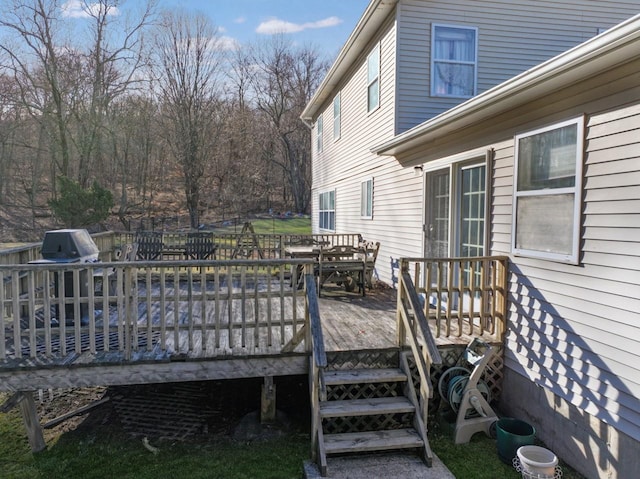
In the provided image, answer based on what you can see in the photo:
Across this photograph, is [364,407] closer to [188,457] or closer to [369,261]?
[188,457]

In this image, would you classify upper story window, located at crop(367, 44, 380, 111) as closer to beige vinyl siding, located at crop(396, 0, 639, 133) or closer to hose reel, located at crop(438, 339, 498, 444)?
beige vinyl siding, located at crop(396, 0, 639, 133)

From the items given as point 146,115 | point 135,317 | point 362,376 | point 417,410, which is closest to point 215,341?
point 135,317

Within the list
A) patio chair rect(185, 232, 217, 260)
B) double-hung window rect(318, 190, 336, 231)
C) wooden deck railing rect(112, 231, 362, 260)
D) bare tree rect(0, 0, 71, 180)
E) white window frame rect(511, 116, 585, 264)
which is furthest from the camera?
bare tree rect(0, 0, 71, 180)

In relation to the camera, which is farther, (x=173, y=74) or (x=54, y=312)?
Result: (x=173, y=74)

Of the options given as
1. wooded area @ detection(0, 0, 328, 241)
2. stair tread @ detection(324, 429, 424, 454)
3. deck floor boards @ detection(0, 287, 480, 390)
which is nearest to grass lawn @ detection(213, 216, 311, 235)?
wooded area @ detection(0, 0, 328, 241)

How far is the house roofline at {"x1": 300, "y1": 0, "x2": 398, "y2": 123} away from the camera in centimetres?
727

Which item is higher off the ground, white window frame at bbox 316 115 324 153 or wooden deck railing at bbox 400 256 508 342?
white window frame at bbox 316 115 324 153

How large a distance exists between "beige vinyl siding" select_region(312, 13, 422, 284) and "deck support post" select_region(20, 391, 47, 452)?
17.5 ft

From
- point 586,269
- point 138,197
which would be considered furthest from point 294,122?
point 586,269

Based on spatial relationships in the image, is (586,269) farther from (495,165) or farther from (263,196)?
(263,196)

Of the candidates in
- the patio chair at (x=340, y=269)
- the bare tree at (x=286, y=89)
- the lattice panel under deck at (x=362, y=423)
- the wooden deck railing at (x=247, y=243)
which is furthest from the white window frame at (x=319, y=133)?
the bare tree at (x=286, y=89)

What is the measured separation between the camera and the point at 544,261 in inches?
157

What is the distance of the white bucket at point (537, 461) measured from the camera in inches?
125

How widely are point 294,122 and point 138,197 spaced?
11629 mm
